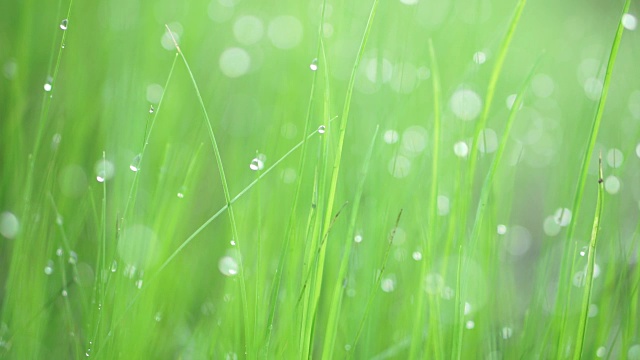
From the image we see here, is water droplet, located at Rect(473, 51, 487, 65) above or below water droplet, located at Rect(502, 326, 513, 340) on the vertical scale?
above

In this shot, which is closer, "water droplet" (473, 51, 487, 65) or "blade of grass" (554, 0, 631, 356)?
"blade of grass" (554, 0, 631, 356)

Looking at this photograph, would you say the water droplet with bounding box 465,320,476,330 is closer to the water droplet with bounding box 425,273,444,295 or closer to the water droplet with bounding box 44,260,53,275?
the water droplet with bounding box 425,273,444,295

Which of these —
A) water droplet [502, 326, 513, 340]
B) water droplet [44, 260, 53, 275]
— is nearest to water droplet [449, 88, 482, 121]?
water droplet [502, 326, 513, 340]

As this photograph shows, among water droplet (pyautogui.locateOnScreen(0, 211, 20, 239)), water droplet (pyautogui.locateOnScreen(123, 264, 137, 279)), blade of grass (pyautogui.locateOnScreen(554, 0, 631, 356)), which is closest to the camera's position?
blade of grass (pyautogui.locateOnScreen(554, 0, 631, 356))

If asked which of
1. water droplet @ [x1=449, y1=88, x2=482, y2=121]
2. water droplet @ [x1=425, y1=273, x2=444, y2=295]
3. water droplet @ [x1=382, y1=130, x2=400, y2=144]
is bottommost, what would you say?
water droplet @ [x1=425, y1=273, x2=444, y2=295]

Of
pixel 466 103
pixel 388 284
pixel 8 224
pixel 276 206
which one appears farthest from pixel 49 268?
pixel 466 103

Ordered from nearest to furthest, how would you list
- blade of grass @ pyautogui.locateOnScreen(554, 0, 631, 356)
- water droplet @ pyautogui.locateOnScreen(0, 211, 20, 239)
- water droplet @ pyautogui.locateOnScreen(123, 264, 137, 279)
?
blade of grass @ pyautogui.locateOnScreen(554, 0, 631, 356) < water droplet @ pyautogui.locateOnScreen(123, 264, 137, 279) < water droplet @ pyautogui.locateOnScreen(0, 211, 20, 239)

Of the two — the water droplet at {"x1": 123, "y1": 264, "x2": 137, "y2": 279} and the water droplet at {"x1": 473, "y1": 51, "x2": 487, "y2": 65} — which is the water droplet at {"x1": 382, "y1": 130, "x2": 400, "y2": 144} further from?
the water droplet at {"x1": 123, "y1": 264, "x2": 137, "y2": 279}

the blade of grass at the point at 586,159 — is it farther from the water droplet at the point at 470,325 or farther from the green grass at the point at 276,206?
the water droplet at the point at 470,325

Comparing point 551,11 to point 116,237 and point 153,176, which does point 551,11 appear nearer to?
point 153,176
